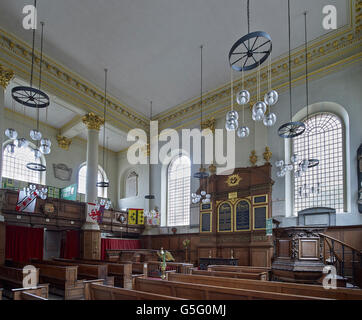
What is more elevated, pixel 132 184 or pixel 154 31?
pixel 154 31

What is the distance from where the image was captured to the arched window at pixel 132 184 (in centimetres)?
1805

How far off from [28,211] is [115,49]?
6.83 m

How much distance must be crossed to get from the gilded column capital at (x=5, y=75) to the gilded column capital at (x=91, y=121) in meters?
3.64

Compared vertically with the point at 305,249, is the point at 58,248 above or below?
below

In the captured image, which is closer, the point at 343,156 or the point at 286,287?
the point at 286,287

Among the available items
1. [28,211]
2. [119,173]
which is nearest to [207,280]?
[28,211]

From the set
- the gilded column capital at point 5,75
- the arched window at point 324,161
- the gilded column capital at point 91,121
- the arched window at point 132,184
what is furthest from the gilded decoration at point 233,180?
the gilded column capital at point 5,75

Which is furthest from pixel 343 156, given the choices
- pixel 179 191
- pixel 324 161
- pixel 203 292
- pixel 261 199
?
pixel 203 292

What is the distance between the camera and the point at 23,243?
1191 centimetres

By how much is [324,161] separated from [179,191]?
285 inches

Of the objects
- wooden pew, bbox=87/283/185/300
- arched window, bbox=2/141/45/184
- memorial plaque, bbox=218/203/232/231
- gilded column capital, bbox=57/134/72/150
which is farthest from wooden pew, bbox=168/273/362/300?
gilded column capital, bbox=57/134/72/150

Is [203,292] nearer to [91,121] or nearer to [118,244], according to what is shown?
[118,244]

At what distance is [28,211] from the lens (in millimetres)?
11117

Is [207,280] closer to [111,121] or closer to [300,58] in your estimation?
[300,58]
